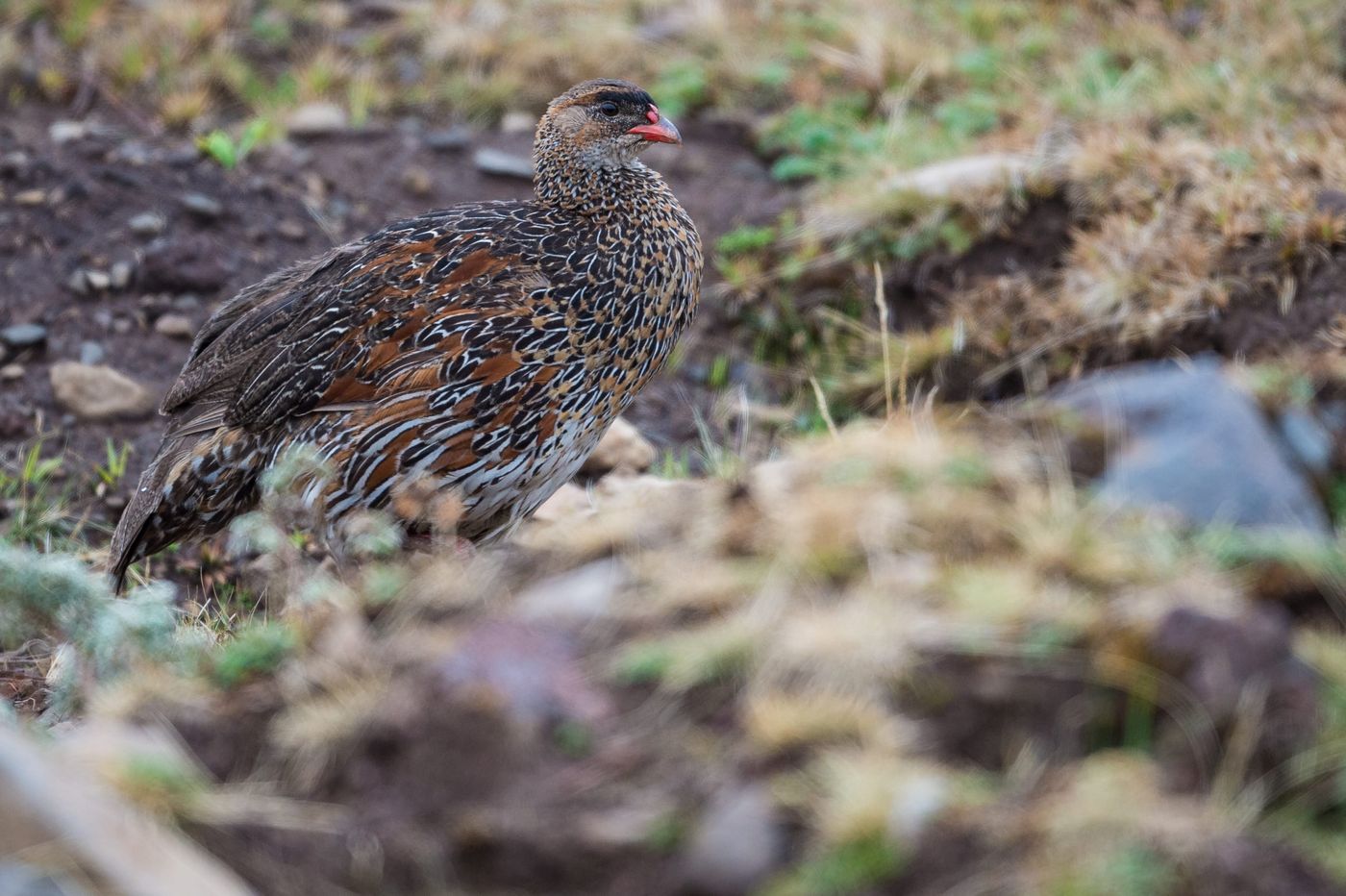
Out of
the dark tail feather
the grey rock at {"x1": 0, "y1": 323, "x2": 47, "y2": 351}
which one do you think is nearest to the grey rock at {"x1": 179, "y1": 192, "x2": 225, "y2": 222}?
the grey rock at {"x1": 0, "y1": 323, "x2": 47, "y2": 351}

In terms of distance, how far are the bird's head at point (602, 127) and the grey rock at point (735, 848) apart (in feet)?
10.5

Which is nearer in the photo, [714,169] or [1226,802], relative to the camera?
[1226,802]

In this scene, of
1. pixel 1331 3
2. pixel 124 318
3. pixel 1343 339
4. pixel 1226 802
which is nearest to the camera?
pixel 1226 802

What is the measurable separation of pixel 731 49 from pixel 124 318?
146 inches

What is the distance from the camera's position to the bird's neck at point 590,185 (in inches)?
219

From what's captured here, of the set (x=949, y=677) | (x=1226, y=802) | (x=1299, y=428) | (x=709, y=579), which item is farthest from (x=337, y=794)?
(x=1299, y=428)

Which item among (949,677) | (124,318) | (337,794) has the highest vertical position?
(949,677)

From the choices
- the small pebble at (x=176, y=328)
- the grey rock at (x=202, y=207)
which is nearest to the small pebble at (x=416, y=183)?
the grey rock at (x=202, y=207)

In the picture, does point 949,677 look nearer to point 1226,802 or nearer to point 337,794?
point 1226,802

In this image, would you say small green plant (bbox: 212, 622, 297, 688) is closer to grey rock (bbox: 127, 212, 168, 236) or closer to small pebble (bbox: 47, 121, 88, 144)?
grey rock (bbox: 127, 212, 168, 236)

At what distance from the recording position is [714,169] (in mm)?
8477

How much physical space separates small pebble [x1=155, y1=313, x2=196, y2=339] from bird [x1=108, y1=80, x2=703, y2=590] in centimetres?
146

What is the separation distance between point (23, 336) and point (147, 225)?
2.58 feet

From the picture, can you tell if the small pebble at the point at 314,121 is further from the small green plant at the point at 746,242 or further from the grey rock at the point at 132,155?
the small green plant at the point at 746,242
